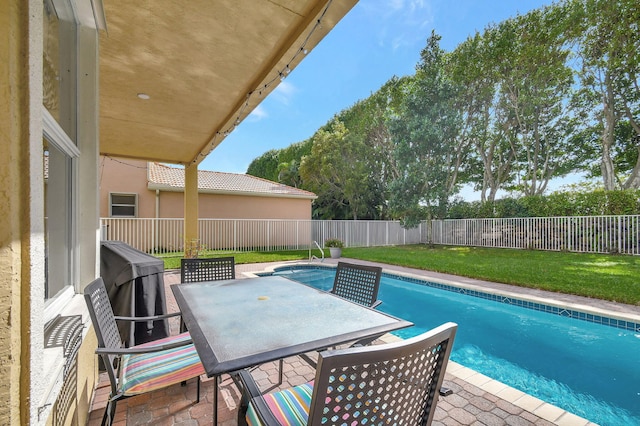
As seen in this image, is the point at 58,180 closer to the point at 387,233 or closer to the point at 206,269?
the point at 206,269

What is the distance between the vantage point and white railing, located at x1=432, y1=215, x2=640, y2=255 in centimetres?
950

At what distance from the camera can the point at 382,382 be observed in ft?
3.55

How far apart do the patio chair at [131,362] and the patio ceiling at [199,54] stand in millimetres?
2269

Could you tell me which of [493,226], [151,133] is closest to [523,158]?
[493,226]

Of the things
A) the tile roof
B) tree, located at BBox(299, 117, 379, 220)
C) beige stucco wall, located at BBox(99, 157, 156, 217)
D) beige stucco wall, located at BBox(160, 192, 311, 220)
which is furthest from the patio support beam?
tree, located at BBox(299, 117, 379, 220)

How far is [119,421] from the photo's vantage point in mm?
2092

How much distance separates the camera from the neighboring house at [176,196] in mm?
11836

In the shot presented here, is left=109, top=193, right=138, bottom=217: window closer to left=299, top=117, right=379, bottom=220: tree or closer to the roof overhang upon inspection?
the roof overhang

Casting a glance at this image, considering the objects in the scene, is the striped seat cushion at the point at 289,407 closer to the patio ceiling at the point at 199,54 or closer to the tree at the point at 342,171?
the patio ceiling at the point at 199,54

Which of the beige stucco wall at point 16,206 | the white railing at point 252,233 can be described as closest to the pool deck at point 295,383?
the beige stucco wall at point 16,206

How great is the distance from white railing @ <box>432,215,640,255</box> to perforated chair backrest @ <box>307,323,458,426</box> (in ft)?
40.8

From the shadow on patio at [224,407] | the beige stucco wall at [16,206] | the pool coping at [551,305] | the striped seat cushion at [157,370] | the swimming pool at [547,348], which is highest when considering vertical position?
the beige stucco wall at [16,206]

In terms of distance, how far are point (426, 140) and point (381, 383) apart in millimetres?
A: 13493

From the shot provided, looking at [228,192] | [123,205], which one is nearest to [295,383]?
[228,192]
